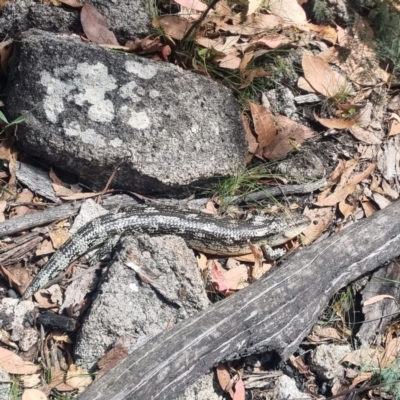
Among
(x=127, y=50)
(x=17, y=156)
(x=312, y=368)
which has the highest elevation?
(x=127, y=50)

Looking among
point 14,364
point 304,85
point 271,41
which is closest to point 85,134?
point 14,364

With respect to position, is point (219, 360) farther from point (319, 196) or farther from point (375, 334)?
point (319, 196)

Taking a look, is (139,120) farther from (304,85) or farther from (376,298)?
(376,298)

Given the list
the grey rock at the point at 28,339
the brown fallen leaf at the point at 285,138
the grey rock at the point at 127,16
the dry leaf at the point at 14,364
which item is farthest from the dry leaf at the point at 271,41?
the dry leaf at the point at 14,364

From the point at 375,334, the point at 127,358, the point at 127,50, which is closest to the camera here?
the point at 127,358

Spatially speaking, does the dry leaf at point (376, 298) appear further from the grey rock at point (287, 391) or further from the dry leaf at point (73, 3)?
the dry leaf at point (73, 3)

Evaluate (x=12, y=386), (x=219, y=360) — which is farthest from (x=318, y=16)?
(x=12, y=386)
